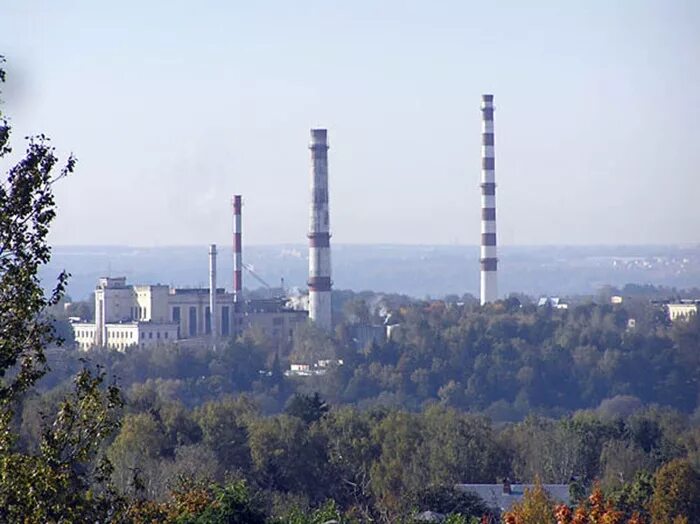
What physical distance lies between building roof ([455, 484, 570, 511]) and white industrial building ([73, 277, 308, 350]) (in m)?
37.7

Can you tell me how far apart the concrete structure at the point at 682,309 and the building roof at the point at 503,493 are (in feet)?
141

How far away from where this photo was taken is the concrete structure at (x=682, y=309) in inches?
2847

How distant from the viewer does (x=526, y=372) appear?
203 feet

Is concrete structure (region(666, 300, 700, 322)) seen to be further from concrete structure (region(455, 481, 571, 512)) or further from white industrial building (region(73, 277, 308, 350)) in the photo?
concrete structure (region(455, 481, 571, 512))

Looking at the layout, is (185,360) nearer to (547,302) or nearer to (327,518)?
(547,302)

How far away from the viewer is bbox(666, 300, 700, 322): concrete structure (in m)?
72.3

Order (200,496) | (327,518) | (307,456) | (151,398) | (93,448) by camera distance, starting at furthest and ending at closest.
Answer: (151,398) < (307,456) < (327,518) < (200,496) < (93,448)

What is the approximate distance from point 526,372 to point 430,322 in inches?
343

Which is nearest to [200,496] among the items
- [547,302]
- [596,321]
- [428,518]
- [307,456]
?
[428,518]

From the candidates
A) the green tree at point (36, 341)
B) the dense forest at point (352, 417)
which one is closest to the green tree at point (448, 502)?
the dense forest at point (352, 417)

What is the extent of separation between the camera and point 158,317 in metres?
67.3

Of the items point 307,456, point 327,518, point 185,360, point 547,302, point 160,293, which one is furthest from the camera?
point 547,302

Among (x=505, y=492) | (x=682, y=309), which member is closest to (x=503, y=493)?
(x=505, y=492)

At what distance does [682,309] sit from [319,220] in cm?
1665
